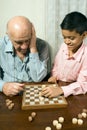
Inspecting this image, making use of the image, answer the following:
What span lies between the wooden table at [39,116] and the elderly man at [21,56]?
263 mm

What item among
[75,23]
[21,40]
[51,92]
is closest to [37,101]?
[51,92]

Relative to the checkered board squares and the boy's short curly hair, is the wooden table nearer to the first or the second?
the checkered board squares

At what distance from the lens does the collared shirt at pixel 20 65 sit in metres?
1.79

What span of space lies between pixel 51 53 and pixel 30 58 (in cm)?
63

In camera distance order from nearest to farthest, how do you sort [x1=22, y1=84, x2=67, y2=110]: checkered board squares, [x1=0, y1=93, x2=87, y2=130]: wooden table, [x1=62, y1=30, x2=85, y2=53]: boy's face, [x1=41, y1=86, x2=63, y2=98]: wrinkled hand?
[x1=0, y1=93, x2=87, y2=130]: wooden table < [x1=22, y1=84, x2=67, y2=110]: checkered board squares < [x1=41, y1=86, x2=63, y2=98]: wrinkled hand < [x1=62, y1=30, x2=85, y2=53]: boy's face

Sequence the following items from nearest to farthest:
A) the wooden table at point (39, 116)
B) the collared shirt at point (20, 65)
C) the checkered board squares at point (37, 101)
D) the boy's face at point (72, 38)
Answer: the wooden table at point (39, 116)
the checkered board squares at point (37, 101)
the boy's face at point (72, 38)
the collared shirt at point (20, 65)

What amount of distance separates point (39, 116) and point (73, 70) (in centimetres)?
71

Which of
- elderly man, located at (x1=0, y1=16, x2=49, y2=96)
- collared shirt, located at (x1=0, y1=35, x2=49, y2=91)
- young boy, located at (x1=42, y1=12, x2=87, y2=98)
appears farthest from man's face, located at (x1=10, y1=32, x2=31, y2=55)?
young boy, located at (x1=42, y1=12, x2=87, y2=98)

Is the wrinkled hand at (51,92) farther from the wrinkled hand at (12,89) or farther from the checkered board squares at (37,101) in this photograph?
the wrinkled hand at (12,89)

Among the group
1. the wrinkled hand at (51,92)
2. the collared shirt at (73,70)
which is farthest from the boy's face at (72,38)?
the wrinkled hand at (51,92)

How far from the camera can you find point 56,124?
1087 millimetres

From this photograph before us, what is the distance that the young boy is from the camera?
1.47 m

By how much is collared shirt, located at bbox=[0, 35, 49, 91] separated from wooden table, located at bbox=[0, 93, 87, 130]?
0.43 meters

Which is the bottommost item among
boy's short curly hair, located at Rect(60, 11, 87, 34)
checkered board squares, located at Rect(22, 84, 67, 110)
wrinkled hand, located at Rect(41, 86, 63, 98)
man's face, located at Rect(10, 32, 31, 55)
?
checkered board squares, located at Rect(22, 84, 67, 110)
